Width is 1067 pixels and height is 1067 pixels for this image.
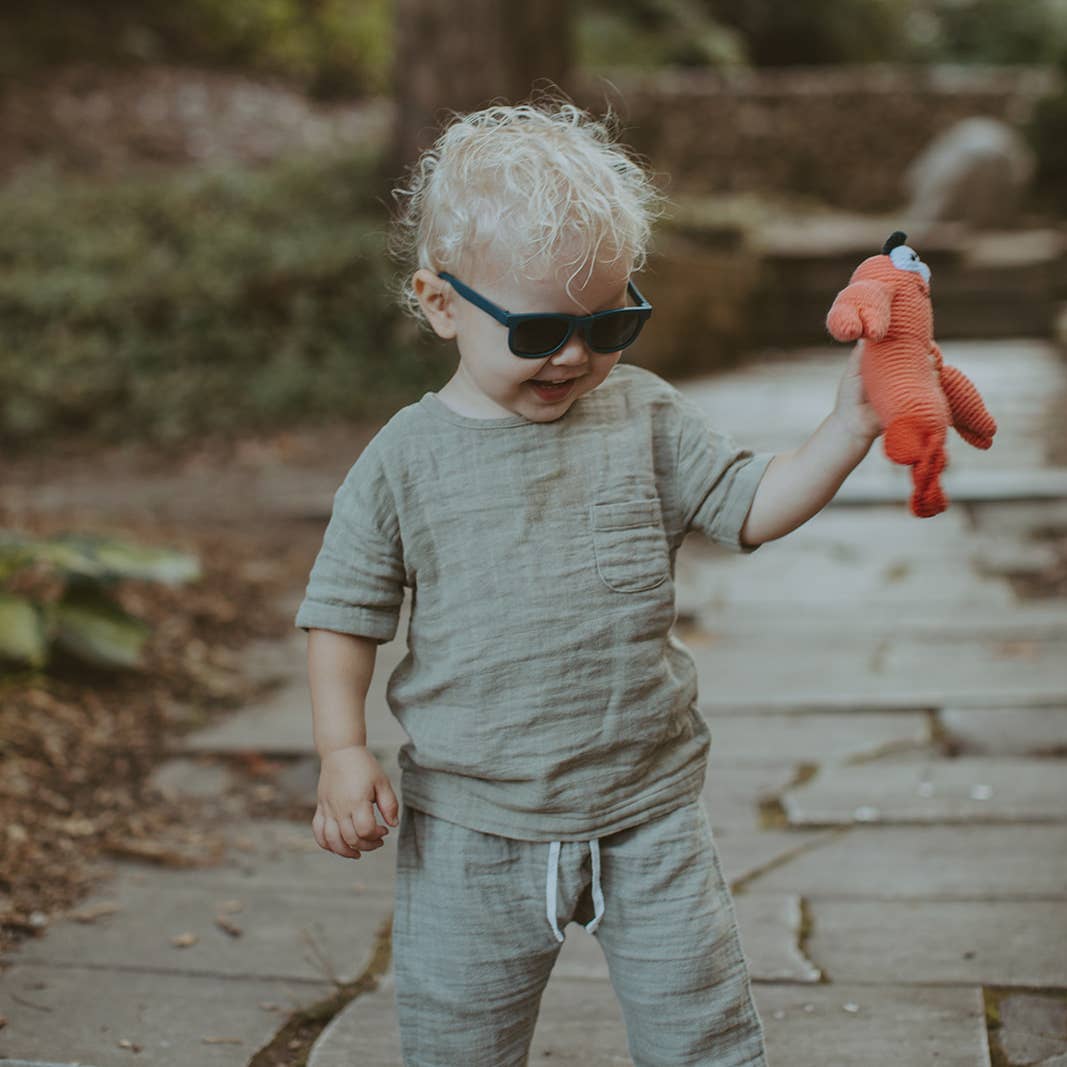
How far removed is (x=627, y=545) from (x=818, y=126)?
1483 cm

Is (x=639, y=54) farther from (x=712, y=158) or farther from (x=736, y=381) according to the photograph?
(x=736, y=381)

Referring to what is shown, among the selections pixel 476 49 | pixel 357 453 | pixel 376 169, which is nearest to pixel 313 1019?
pixel 357 453

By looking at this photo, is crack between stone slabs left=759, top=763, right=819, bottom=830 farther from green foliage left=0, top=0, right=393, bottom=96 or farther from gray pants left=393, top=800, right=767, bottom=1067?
green foliage left=0, top=0, right=393, bottom=96

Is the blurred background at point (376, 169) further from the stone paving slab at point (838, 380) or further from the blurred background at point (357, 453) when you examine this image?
the stone paving slab at point (838, 380)

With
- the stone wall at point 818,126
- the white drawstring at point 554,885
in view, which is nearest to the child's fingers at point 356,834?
the white drawstring at point 554,885

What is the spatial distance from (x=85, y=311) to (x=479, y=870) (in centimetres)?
635

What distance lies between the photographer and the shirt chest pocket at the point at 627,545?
1.50 m

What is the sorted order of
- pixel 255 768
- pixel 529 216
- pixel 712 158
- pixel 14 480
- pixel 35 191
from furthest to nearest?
pixel 712 158
pixel 35 191
pixel 14 480
pixel 255 768
pixel 529 216

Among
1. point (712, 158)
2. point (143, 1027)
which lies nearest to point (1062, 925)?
point (143, 1027)

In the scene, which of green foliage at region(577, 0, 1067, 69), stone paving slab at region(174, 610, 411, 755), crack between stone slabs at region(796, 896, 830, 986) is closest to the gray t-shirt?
crack between stone slabs at region(796, 896, 830, 986)

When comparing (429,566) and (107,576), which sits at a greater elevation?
(429,566)

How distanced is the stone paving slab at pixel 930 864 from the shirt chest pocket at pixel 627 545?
0.94m

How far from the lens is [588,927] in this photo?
153 cm

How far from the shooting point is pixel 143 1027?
1877mm
